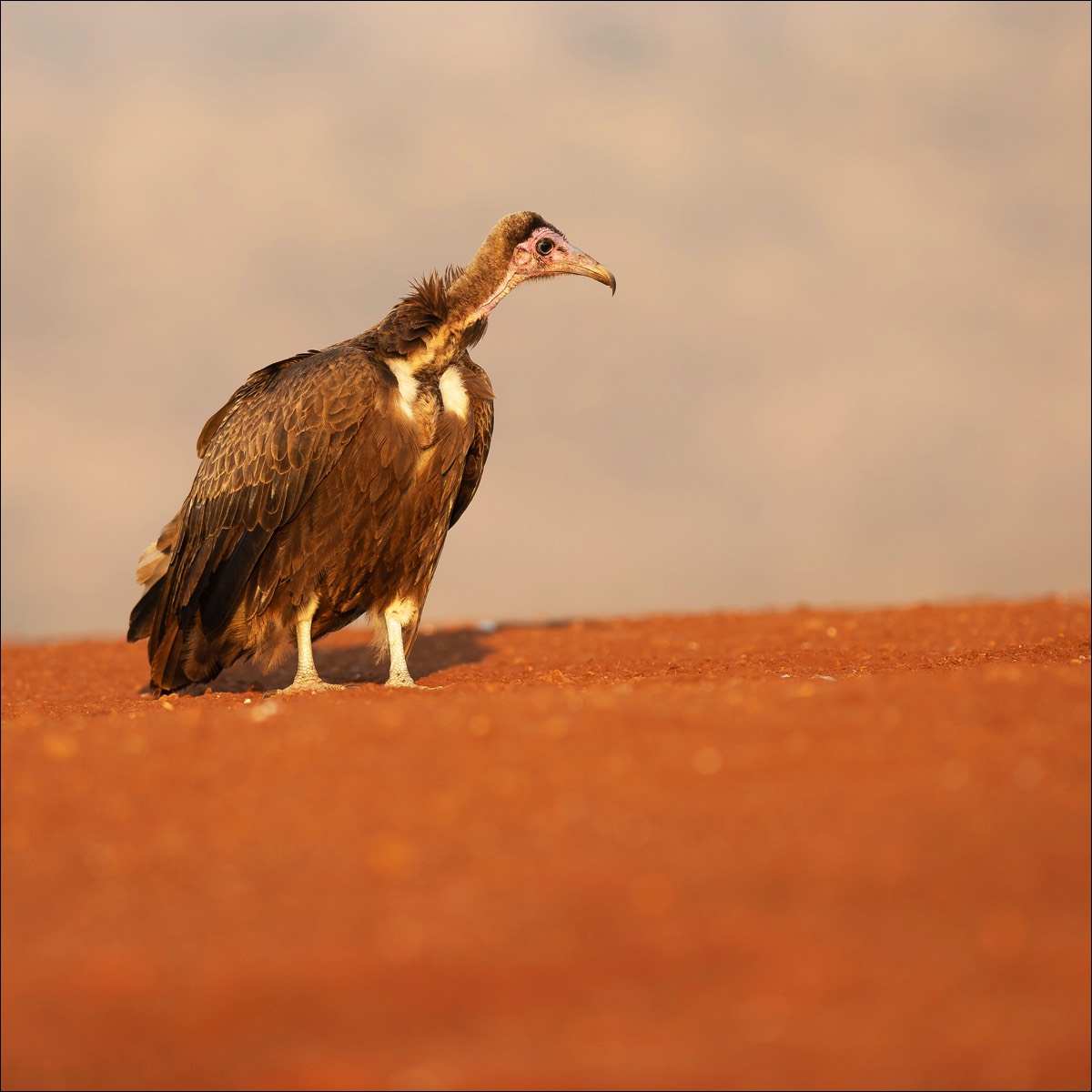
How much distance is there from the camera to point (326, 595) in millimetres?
10641

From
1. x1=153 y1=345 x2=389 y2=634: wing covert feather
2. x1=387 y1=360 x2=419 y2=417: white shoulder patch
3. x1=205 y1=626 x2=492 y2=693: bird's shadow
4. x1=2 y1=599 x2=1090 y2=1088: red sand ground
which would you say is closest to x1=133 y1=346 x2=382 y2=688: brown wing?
x1=153 y1=345 x2=389 y2=634: wing covert feather

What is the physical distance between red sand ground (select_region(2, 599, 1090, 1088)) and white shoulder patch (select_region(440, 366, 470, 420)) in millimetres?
3832

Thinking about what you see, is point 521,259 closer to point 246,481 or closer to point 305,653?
point 246,481

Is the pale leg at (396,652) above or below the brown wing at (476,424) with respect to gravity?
below

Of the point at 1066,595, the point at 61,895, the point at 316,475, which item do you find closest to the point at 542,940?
the point at 61,895

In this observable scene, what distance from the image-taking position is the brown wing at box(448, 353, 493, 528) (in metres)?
10.8

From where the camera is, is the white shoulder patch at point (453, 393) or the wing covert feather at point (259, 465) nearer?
the wing covert feather at point (259, 465)

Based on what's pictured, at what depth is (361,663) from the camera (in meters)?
14.9

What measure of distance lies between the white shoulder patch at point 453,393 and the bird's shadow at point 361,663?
97.8 inches

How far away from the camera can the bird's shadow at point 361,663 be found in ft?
44.4

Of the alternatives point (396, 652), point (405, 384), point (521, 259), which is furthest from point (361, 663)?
point (521, 259)

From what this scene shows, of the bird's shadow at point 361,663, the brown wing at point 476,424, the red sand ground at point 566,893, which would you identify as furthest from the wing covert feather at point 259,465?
the red sand ground at point 566,893

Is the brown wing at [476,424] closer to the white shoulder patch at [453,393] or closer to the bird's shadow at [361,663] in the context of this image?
the white shoulder patch at [453,393]

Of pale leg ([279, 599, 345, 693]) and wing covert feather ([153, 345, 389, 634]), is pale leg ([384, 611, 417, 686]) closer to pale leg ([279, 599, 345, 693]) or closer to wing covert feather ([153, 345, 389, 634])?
pale leg ([279, 599, 345, 693])
